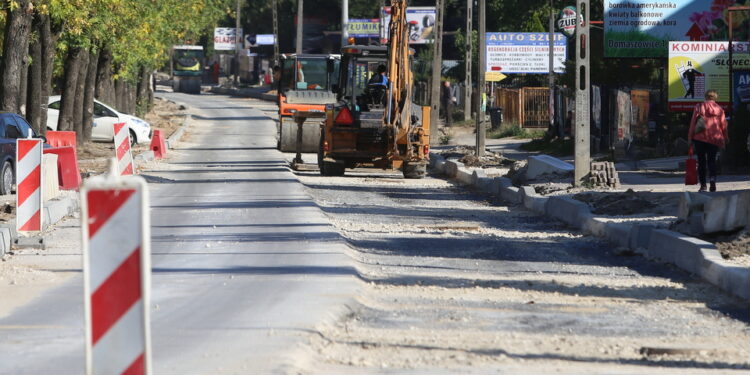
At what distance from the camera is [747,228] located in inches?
Result: 524

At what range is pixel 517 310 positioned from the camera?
33.3 ft

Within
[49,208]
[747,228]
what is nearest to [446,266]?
[747,228]

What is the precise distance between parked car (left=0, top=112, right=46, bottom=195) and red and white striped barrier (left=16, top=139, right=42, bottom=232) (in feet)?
18.4

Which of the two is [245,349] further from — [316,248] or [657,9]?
[657,9]

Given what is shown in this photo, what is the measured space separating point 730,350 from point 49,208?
10913 mm

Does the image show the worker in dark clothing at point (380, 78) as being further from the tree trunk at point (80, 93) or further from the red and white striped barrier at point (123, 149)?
the tree trunk at point (80, 93)

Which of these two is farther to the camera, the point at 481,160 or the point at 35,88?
the point at 481,160

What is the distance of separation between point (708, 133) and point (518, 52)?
37.0m

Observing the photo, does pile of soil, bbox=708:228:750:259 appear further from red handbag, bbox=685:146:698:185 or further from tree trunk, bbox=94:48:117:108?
tree trunk, bbox=94:48:117:108

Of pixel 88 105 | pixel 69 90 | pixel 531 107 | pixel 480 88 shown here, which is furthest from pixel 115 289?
pixel 531 107

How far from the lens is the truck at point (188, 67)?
103m

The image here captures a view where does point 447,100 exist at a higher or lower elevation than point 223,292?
higher

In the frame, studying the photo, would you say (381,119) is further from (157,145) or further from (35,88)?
(157,145)

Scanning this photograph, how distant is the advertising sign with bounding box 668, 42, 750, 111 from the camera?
29.3m
